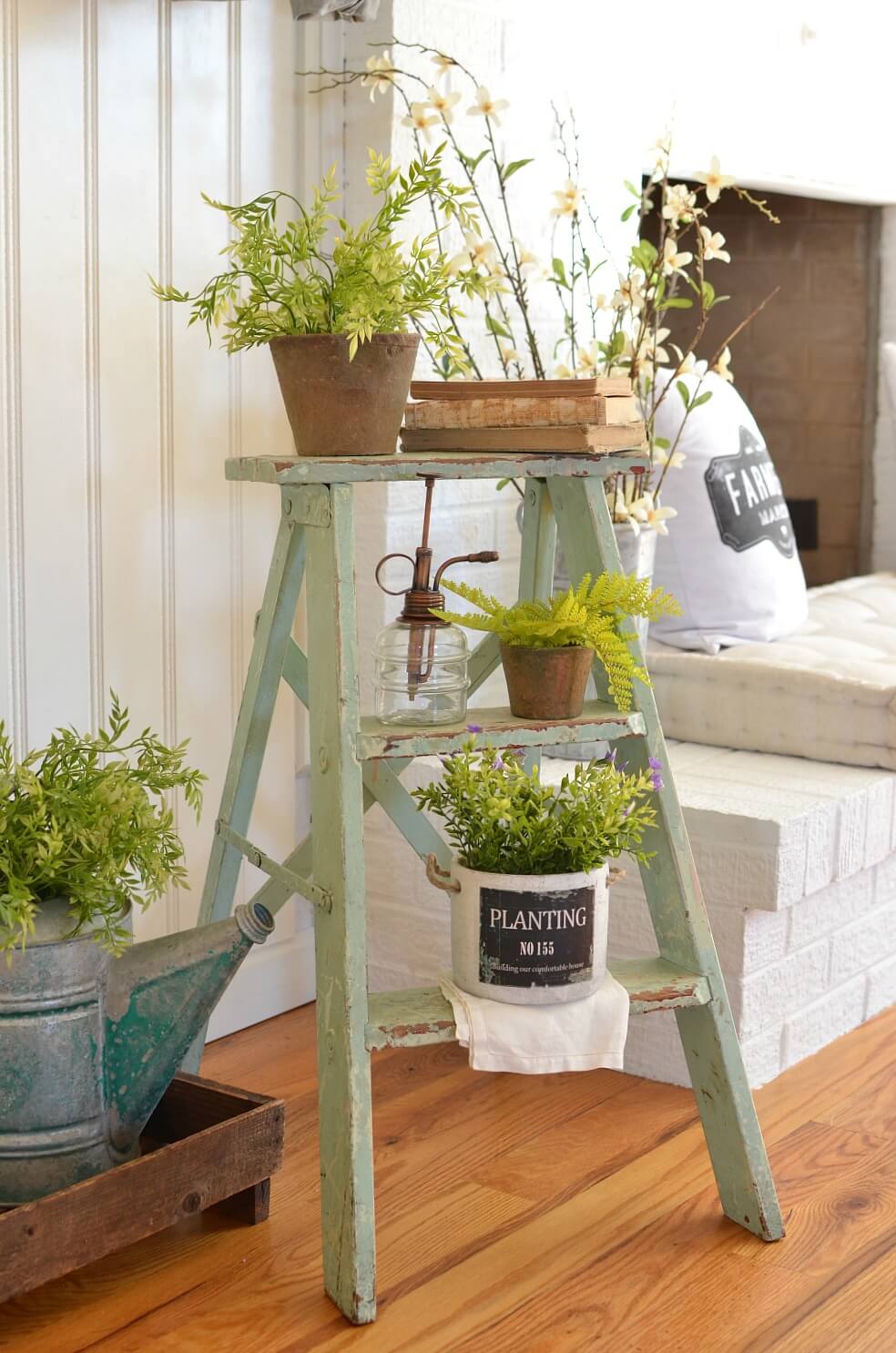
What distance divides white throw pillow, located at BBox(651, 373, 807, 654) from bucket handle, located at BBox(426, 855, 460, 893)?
105 cm

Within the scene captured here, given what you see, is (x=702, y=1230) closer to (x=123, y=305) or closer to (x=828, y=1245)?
(x=828, y=1245)

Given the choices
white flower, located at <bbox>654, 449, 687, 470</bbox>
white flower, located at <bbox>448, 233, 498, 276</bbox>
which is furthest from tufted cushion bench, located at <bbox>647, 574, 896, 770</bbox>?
white flower, located at <bbox>448, 233, 498, 276</bbox>

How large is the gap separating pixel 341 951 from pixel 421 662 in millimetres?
328

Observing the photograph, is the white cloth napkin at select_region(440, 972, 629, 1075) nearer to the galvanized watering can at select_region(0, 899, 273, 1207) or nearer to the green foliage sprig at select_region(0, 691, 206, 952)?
the galvanized watering can at select_region(0, 899, 273, 1207)

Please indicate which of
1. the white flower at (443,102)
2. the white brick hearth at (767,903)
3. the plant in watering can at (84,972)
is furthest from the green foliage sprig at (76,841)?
the white flower at (443,102)

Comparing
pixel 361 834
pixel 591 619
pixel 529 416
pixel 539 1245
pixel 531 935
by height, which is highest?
pixel 529 416

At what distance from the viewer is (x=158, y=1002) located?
67.4 inches

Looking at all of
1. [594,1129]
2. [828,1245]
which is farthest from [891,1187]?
[594,1129]

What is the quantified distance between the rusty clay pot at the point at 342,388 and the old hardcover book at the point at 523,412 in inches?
3.4

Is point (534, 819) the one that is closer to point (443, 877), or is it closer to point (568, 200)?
point (443, 877)

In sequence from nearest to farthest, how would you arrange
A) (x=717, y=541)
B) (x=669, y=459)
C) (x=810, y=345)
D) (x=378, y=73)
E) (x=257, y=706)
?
1. (x=257, y=706)
2. (x=378, y=73)
3. (x=669, y=459)
4. (x=717, y=541)
5. (x=810, y=345)

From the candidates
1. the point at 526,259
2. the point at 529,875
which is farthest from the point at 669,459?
the point at 529,875

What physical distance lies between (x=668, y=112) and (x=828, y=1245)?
1953 mm

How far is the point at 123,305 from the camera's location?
6.83 ft
